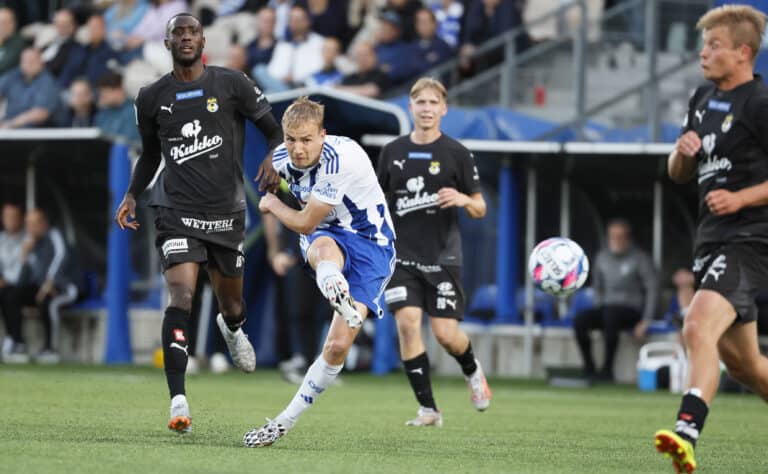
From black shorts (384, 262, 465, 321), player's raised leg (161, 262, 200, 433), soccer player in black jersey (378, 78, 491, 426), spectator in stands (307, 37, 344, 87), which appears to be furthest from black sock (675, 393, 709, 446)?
spectator in stands (307, 37, 344, 87)

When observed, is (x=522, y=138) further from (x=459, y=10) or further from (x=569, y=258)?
(x=569, y=258)

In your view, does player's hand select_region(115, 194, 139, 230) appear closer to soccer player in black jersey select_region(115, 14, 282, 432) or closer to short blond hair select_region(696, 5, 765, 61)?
soccer player in black jersey select_region(115, 14, 282, 432)

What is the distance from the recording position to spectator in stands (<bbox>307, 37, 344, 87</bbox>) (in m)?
17.7

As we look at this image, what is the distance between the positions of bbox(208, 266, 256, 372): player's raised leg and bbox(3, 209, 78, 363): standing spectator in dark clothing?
935 centimetres

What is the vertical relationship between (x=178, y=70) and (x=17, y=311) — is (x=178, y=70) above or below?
above

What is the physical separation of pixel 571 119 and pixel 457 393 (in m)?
3.77

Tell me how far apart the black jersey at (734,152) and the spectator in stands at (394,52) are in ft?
34.9

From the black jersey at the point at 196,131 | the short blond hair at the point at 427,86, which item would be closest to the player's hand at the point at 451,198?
the short blond hair at the point at 427,86

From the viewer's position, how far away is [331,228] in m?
7.95

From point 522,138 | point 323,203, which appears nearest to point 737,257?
point 323,203

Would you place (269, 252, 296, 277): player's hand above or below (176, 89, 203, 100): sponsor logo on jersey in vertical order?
below

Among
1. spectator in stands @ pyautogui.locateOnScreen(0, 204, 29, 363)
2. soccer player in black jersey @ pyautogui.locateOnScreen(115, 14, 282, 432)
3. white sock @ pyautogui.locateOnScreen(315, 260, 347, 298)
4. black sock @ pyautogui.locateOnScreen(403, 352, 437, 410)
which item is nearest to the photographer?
white sock @ pyautogui.locateOnScreen(315, 260, 347, 298)

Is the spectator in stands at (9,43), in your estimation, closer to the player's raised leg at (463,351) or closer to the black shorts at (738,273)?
the player's raised leg at (463,351)

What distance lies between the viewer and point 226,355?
17.8 metres
